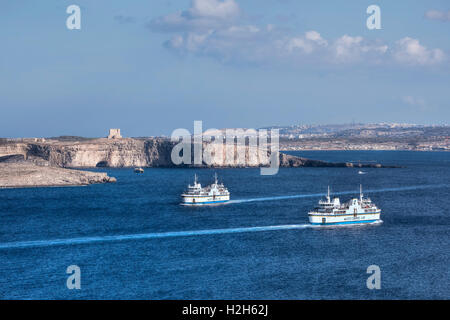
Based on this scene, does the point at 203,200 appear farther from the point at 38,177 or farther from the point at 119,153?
the point at 119,153

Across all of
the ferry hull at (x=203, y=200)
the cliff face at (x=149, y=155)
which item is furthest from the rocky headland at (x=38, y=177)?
the cliff face at (x=149, y=155)

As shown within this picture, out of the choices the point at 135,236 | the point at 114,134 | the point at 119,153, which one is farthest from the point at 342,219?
the point at 114,134

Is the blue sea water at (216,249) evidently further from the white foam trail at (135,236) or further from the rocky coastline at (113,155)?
the rocky coastline at (113,155)

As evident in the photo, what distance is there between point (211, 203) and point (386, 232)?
89.0 feet

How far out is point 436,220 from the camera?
60500mm

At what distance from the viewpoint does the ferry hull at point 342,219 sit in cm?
5612

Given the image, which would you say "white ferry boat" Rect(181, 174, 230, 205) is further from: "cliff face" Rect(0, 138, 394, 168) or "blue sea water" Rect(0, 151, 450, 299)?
"cliff face" Rect(0, 138, 394, 168)

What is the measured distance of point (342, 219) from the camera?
5731 cm

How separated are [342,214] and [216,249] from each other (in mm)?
16999

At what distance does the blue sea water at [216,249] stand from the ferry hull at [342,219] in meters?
1.17
